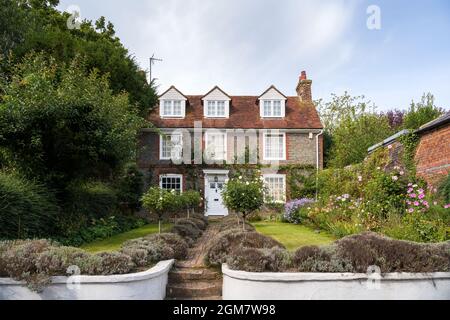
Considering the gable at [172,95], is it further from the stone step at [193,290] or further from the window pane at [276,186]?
the stone step at [193,290]

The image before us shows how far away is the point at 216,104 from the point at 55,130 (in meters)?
12.7

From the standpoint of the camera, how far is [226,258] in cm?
638

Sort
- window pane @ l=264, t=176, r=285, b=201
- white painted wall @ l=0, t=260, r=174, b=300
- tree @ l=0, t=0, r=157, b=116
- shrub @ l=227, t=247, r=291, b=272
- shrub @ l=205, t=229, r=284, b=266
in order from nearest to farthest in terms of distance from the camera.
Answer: white painted wall @ l=0, t=260, r=174, b=300 < shrub @ l=227, t=247, r=291, b=272 < shrub @ l=205, t=229, r=284, b=266 < tree @ l=0, t=0, r=157, b=116 < window pane @ l=264, t=176, r=285, b=201

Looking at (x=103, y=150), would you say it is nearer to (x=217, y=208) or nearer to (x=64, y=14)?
(x=217, y=208)

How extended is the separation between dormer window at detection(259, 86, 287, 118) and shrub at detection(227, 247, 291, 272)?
16201 mm

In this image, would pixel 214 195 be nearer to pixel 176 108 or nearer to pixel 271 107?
pixel 176 108

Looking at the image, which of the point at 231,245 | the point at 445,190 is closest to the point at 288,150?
the point at 445,190

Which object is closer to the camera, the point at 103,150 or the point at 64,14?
the point at 103,150

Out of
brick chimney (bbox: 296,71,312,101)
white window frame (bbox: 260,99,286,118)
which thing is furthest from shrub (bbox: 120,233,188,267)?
brick chimney (bbox: 296,71,312,101)

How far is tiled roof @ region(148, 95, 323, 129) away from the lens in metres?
20.8

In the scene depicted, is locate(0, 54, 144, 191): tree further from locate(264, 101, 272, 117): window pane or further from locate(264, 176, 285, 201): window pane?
locate(264, 101, 272, 117): window pane

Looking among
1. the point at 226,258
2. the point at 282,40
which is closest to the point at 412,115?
the point at 282,40

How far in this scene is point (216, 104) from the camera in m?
21.5
